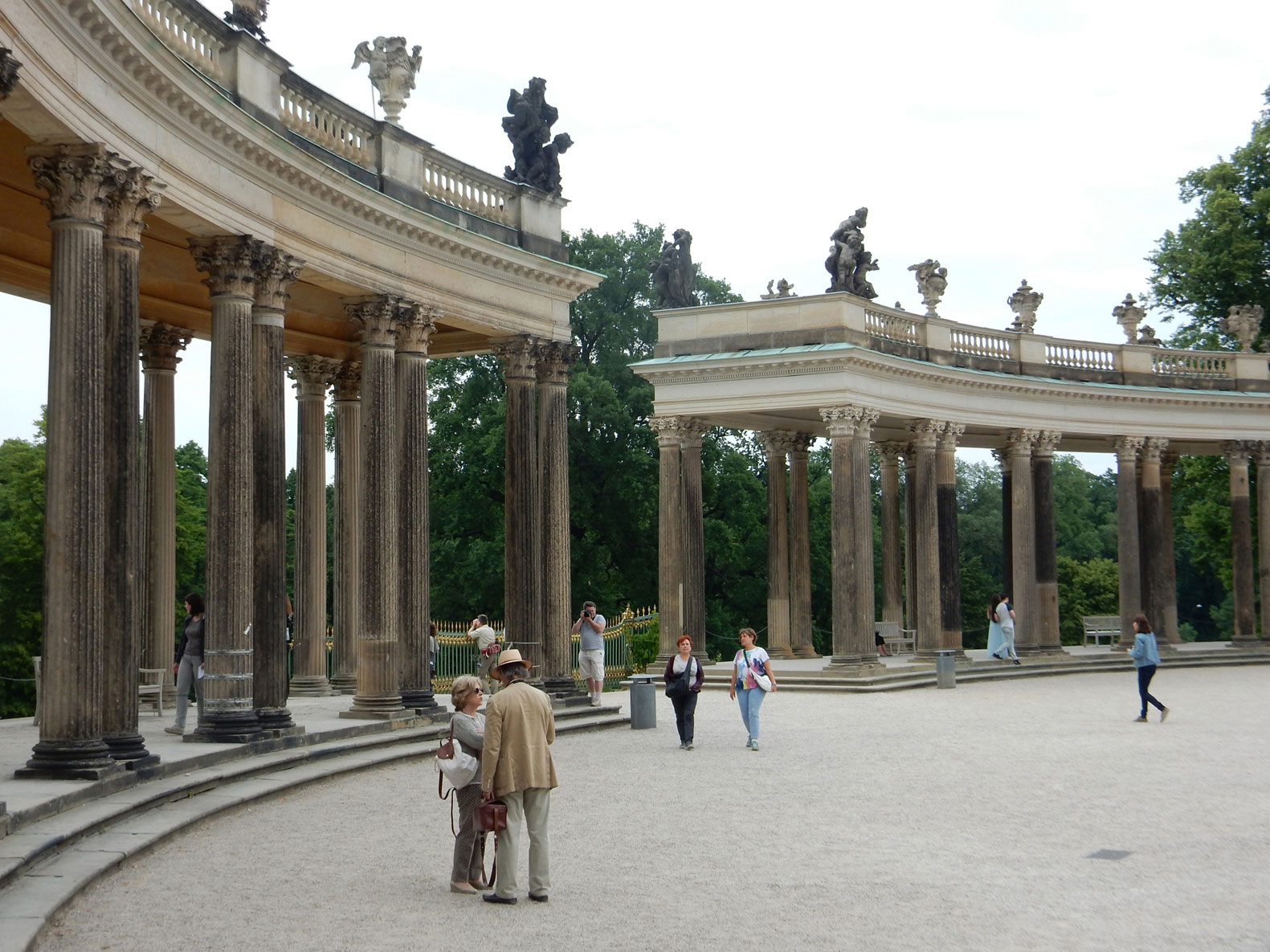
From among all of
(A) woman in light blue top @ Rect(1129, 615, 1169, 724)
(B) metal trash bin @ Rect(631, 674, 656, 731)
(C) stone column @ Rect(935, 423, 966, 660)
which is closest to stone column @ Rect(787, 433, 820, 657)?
(C) stone column @ Rect(935, 423, 966, 660)

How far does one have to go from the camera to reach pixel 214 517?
23047mm

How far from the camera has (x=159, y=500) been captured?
98.2 feet

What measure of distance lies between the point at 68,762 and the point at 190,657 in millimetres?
7524

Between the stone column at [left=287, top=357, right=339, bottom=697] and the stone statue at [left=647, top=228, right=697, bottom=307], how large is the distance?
1875cm

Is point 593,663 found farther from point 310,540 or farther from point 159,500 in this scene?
point 159,500

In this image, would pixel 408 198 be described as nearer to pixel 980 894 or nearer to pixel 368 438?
pixel 368 438

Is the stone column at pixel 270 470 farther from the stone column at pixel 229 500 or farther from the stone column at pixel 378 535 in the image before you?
the stone column at pixel 378 535

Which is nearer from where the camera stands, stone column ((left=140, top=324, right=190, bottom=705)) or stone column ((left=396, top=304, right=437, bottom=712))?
stone column ((left=396, top=304, right=437, bottom=712))

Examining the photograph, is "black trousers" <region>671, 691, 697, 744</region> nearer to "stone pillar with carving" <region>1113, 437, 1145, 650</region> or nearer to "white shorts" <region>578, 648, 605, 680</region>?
"white shorts" <region>578, 648, 605, 680</region>

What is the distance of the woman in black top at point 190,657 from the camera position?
24.3 metres

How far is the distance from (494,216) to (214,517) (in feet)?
39.1

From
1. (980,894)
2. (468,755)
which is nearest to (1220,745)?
(980,894)

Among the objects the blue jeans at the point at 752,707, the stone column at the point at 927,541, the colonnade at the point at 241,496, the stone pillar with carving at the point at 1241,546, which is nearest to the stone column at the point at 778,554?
the stone column at the point at 927,541

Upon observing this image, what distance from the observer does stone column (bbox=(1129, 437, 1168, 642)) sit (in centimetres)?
5625
